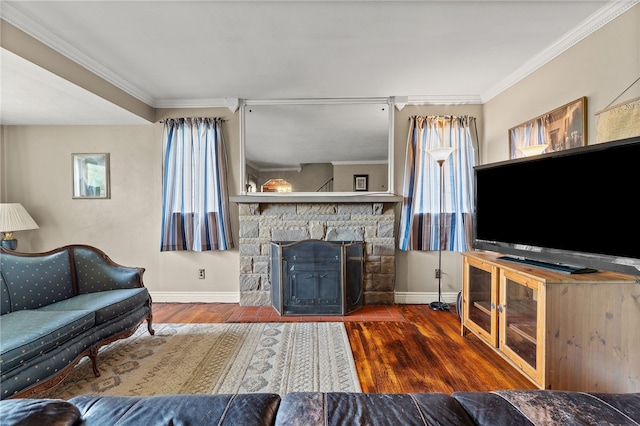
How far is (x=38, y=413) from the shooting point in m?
0.65

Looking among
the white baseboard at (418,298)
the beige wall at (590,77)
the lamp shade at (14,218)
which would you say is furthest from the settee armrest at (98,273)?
the beige wall at (590,77)

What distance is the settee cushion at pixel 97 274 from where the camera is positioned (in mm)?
2361

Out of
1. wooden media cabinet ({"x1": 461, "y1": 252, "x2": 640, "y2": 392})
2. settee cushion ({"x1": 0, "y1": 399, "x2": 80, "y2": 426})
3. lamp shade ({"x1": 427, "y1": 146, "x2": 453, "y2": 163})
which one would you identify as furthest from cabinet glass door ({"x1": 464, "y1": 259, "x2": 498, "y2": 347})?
settee cushion ({"x1": 0, "y1": 399, "x2": 80, "y2": 426})

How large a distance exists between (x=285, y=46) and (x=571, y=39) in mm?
2175

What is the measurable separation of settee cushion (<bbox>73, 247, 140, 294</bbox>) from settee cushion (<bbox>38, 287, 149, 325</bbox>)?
8 centimetres

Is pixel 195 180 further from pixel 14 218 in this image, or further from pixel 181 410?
pixel 181 410

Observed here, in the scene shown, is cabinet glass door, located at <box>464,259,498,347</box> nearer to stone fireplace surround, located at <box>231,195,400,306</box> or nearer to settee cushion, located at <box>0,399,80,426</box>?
stone fireplace surround, located at <box>231,195,400,306</box>

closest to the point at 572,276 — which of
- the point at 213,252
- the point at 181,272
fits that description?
the point at 213,252

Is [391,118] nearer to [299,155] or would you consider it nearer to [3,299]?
[299,155]

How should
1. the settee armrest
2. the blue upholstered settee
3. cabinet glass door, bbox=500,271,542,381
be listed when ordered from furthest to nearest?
the settee armrest, cabinet glass door, bbox=500,271,542,381, the blue upholstered settee

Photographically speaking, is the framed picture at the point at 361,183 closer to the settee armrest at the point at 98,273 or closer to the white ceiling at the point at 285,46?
the white ceiling at the point at 285,46

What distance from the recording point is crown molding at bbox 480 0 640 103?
1761 millimetres

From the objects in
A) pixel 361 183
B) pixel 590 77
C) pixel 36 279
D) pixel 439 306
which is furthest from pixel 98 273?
pixel 590 77

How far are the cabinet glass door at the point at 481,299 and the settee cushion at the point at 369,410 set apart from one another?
58.3 inches
